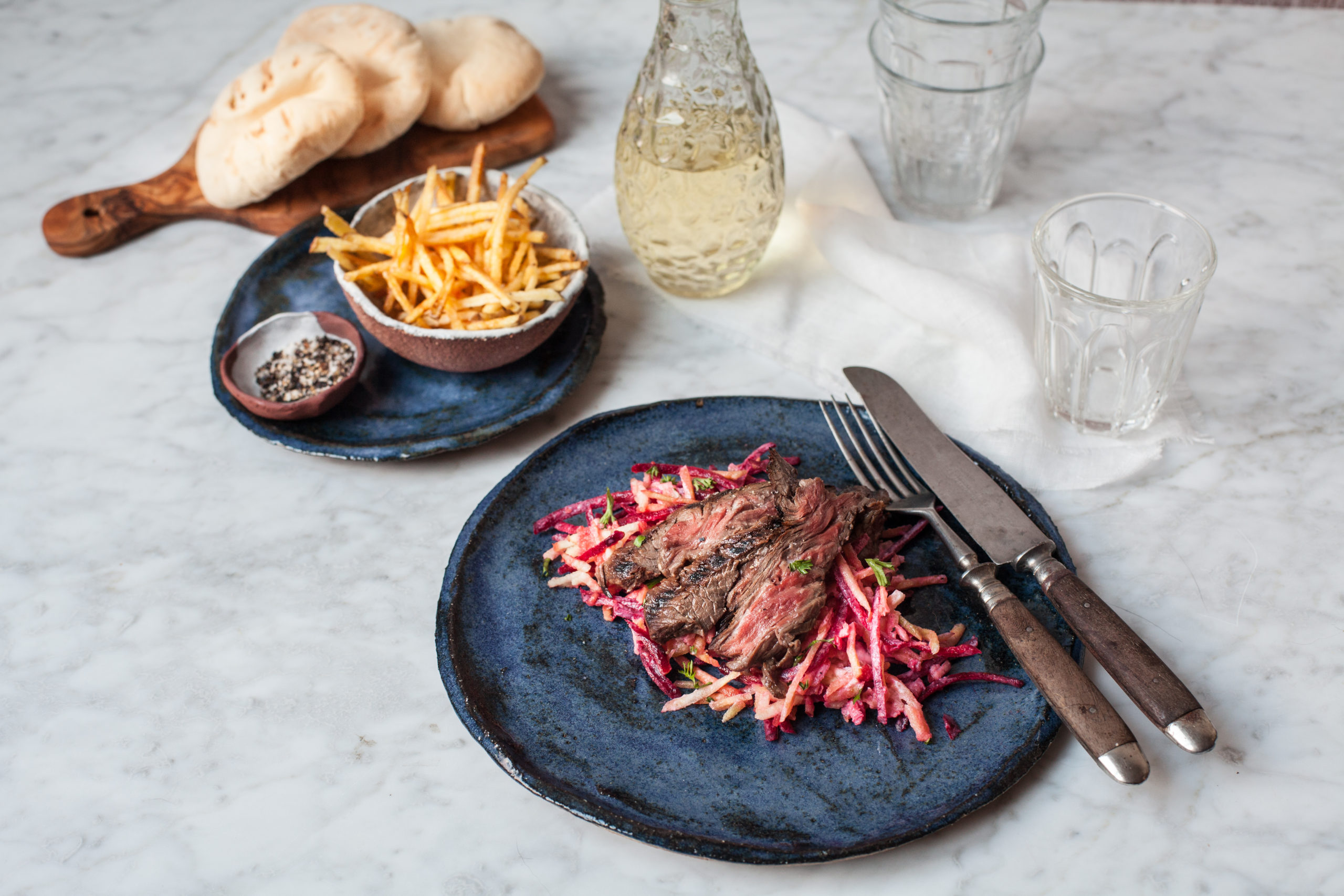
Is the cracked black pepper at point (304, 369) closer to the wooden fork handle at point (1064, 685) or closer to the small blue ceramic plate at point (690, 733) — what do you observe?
the small blue ceramic plate at point (690, 733)

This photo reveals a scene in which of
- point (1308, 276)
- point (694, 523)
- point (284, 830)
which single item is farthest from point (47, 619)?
point (1308, 276)

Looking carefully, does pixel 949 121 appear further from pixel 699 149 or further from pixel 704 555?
pixel 704 555

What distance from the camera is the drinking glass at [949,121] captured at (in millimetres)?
3207

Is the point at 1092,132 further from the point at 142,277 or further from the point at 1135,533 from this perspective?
the point at 142,277

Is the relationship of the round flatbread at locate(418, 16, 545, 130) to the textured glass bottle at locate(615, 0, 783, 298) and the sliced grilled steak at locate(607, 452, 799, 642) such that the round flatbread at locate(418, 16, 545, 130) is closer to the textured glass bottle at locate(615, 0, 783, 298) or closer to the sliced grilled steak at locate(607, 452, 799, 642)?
the textured glass bottle at locate(615, 0, 783, 298)

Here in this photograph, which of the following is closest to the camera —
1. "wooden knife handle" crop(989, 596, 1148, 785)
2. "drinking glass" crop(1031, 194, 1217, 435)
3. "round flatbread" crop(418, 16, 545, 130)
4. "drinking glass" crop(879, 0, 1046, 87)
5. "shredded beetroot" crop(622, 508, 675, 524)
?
"wooden knife handle" crop(989, 596, 1148, 785)

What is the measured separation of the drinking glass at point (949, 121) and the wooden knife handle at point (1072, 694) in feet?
5.47

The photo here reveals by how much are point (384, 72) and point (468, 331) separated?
4.17 ft

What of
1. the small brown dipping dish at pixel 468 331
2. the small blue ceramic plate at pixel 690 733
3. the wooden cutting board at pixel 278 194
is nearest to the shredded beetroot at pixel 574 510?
the small blue ceramic plate at pixel 690 733

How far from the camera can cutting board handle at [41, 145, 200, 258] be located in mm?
3436

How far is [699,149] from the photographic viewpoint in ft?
9.20

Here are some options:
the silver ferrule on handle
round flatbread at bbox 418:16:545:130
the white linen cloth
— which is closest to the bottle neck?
the white linen cloth

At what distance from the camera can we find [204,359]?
124 inches

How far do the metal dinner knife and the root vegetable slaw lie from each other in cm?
13
